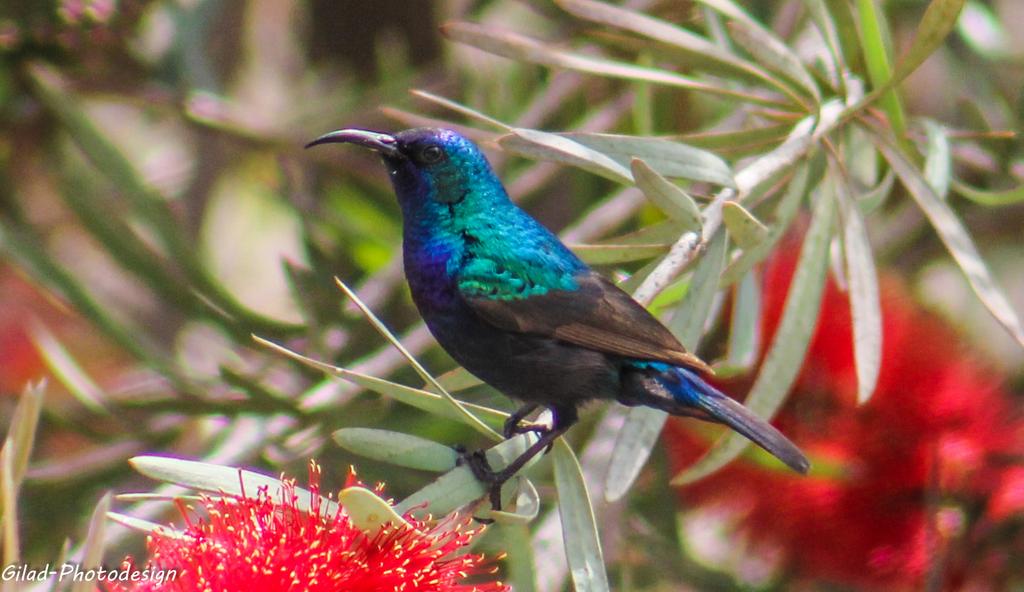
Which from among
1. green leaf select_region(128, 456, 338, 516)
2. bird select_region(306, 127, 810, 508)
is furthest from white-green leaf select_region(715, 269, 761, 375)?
green leaf select_region(128, 456, 338, 516)

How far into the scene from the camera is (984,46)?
3279mm

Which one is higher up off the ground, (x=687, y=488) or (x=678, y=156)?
(x=678, y=156)

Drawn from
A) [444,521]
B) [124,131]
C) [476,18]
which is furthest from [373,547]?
[124,131]

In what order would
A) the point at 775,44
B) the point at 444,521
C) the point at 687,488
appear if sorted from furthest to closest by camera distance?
1. the point at 687,488
2. the point at 775,44
3. the point at 444,521

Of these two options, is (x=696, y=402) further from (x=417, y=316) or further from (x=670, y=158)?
(x=417, y=316)

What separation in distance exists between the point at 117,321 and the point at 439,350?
0.77m

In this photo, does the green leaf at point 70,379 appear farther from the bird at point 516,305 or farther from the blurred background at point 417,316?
the bird at point 516,305

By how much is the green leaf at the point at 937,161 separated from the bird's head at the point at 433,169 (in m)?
0.75

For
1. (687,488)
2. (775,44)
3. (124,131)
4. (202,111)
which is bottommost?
(124,131)

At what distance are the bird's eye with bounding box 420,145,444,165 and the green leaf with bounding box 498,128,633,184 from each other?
472 millimetres

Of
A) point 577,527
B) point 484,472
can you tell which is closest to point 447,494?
point 484,472

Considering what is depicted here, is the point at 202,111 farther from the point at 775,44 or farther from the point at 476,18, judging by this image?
the point at 775,44

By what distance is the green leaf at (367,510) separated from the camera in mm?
1398

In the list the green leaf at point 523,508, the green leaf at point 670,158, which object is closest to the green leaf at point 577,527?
the green leaf at point 523,508
